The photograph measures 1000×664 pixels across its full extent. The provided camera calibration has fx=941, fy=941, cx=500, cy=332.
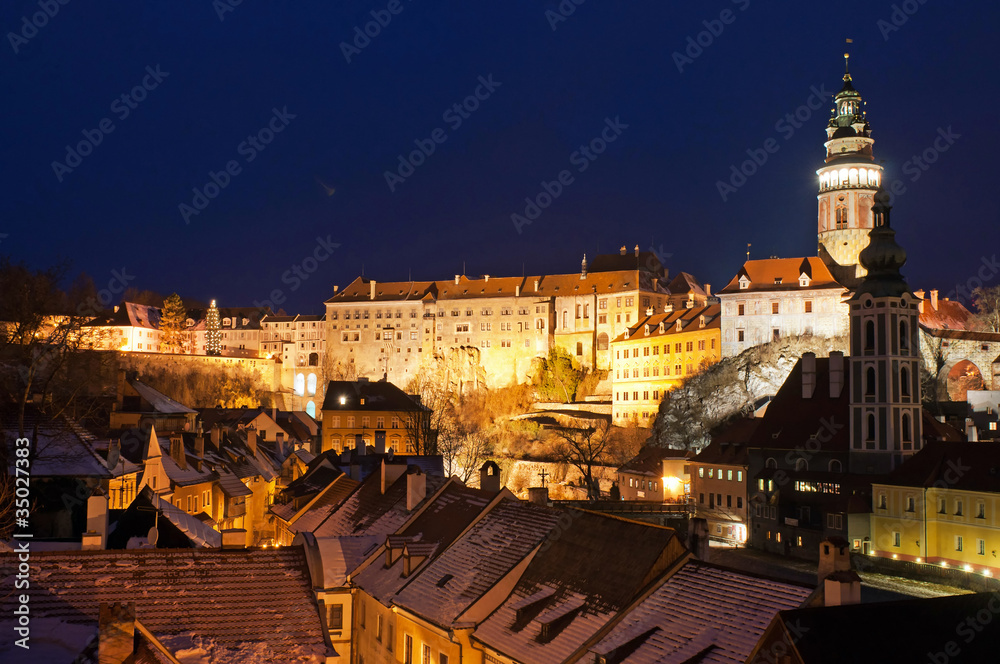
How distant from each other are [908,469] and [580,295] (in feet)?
240

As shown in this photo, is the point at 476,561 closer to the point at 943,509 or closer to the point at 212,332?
the point at 943,509

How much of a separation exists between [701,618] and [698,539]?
379 centimetres

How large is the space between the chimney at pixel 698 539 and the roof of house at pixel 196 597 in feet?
25.1

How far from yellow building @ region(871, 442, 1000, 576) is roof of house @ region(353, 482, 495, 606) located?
25.9m

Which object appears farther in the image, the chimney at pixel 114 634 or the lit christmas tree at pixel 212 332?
the lit christmas tree at pixel 212 332

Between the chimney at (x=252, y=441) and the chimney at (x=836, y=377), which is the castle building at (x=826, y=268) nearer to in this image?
the chimney at (x=836, y=377)

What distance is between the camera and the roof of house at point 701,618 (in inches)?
540

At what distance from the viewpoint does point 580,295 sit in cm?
11550

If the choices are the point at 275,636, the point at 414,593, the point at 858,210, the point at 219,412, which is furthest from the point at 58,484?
the point at 858,210

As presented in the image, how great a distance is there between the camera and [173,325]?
130875 mm

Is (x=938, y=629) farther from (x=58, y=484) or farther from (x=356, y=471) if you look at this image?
(x=356, y=471)

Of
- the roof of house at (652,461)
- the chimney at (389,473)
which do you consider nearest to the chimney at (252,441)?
the chimney at (389,473)

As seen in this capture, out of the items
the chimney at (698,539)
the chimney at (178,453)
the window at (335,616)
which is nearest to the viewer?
the chimney at (698,539)

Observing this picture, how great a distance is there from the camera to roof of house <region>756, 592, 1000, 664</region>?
39.8 ft
